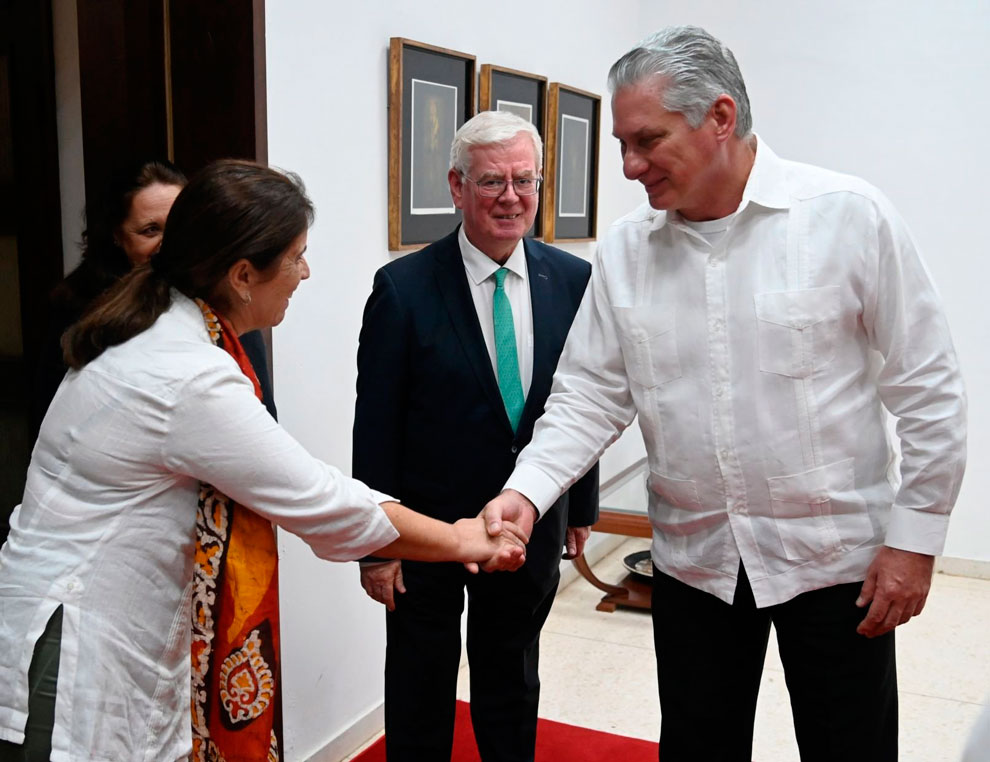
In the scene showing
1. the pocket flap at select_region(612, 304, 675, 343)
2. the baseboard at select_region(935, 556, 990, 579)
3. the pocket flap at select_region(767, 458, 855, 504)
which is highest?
the pocket flap at select_region(612, 304, 675, 343)

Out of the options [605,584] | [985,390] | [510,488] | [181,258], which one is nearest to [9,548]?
[181,258]

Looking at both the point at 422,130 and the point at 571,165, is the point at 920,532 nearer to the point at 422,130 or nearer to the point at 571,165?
the point at 422,130

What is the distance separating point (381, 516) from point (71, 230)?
157 cm

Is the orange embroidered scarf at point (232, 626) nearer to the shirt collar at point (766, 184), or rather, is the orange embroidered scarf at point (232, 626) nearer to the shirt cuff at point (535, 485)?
the shirt cuff at point (535, 485)

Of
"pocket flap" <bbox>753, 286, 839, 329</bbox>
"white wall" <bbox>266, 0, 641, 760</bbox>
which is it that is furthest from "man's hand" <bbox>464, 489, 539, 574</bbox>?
"white wall" <bbox>266, 0, 641, 760</bbox>

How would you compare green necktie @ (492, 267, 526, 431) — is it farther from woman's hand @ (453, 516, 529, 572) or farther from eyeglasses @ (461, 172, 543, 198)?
woman's hand @ (453, 516, 529, 572)

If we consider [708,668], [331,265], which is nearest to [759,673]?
[708,668]

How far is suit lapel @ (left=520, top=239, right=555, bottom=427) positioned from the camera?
2432 millimetres

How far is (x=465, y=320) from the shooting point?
240 cm

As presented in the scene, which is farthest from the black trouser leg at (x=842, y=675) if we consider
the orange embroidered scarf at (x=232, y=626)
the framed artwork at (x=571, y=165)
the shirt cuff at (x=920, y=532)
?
the framed artwork at (x=571, y=165)

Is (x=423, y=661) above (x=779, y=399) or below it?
below

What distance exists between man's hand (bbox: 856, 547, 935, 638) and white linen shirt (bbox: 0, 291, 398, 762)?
3.20 ft

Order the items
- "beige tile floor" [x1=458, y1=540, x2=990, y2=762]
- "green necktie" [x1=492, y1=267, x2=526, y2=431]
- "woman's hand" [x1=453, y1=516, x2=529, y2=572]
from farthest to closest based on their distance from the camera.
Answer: "beige tile floor" [x1=458, y1=540, x2=990, y2=762] < "green necktie" [x1=492, y1=267, x2=526, y2=431] < "woman's hand" [x1=453, y1=516, x2=529, y2=572]

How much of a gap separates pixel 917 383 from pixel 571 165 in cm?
275
